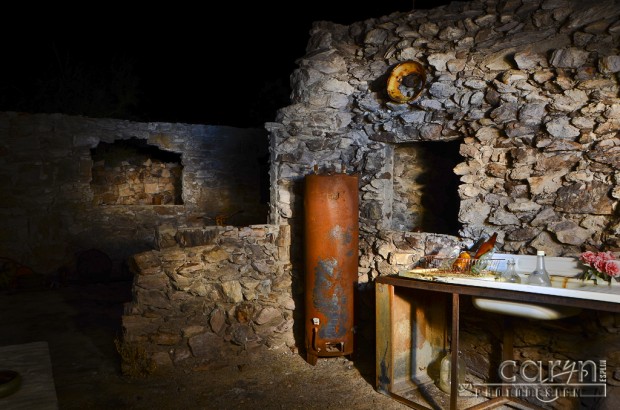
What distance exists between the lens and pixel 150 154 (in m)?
9.36

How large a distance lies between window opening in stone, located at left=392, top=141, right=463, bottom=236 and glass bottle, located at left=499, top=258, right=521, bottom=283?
1.80 m

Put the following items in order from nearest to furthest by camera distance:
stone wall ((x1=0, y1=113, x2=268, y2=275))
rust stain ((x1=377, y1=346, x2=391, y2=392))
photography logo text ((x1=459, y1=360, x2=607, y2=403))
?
1. photography logo text ((x1=459, y1=360, x2=607, y2=403))
2. rust stain ((x1=377, y1=346, x2=391, y2=392))
3. stone wall ((x1=0, y1=113, x2=268, y2=275))

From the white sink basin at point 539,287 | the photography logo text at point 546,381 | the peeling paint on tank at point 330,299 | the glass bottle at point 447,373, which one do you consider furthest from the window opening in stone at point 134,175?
the photography logo text at point 546,381

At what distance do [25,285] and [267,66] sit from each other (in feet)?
26.9

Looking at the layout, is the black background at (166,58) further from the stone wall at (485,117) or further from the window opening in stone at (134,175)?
the stone wall at (485,117)

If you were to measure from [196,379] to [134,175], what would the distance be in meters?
5.90

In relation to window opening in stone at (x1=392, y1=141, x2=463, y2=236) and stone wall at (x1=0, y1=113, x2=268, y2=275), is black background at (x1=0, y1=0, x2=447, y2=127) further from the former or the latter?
window opening in stone at (x1=392, y1=141, x2=463, y2=236)

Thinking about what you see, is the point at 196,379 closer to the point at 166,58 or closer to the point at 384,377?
the point at 384,377

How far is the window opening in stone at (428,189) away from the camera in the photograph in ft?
18.0

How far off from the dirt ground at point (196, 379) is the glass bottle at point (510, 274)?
4.59 feet

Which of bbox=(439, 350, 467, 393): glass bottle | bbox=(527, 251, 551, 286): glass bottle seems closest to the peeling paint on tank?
bbox=(439, 350, 467, 393): glass bottle

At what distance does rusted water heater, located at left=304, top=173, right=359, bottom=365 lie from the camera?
461 cm

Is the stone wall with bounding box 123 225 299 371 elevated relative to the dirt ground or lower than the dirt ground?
elevated

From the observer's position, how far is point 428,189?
5469 mm
